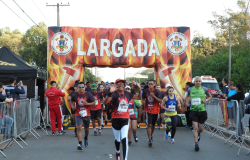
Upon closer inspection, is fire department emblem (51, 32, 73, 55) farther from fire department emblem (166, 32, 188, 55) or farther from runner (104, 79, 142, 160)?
runner (104, 79, 142, 160)

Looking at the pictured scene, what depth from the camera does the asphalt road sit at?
778 cm

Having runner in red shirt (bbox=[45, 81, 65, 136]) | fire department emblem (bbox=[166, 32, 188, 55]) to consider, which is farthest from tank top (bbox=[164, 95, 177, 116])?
fire department emblem (bbox=[166, 32, 188, 55])

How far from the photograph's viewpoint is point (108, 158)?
7.55 meters

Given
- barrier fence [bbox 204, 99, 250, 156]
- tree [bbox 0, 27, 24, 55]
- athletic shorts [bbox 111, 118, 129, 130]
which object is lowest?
barrier fence [bbox 204, 99, 250, 156]

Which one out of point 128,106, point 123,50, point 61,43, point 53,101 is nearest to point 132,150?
point 128,106

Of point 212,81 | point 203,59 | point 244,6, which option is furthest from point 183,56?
point 203,59

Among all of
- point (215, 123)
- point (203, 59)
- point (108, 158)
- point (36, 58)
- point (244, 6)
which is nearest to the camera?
point (108, 158)

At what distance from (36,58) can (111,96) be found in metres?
36.2

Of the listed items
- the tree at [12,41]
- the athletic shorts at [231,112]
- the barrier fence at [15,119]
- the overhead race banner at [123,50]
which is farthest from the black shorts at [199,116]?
the tree at [12,41]

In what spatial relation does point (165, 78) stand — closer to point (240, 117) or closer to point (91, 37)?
point (91, 37)

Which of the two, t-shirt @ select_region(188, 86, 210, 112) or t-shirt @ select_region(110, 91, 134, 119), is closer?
t-shirt @ select_region(110, 91, 134, 119)

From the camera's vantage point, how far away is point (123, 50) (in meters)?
15.3

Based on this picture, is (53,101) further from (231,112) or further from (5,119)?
(231,112)

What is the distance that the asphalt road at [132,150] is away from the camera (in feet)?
25.5
